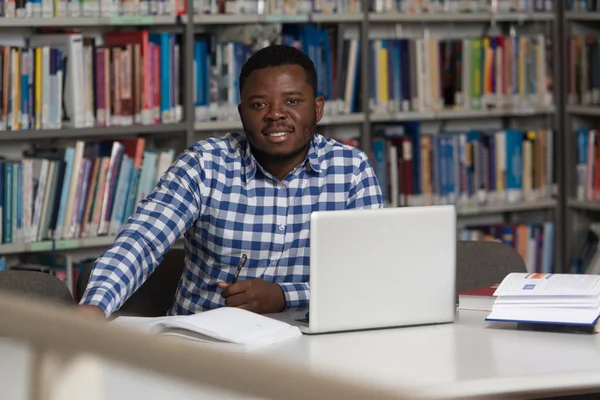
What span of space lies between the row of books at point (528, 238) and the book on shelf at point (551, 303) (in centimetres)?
249

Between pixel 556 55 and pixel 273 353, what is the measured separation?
125 inches

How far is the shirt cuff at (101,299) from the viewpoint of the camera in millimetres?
1866

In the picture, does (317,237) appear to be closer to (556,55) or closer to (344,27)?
(344,27)

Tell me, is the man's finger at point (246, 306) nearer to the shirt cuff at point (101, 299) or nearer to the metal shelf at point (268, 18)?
the shirt cuff at point (101, 299)

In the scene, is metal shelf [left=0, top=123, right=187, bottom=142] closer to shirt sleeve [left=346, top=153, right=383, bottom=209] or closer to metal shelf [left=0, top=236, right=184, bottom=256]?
metal shelf [left=0, top=236, right=184, bottom=256]

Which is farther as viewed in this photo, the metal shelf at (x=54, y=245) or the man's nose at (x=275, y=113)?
the metal shelf at (x=54, y=245)

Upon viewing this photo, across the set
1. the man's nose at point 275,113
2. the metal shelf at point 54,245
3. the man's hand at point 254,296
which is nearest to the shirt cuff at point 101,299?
the man's hand at point 254,296

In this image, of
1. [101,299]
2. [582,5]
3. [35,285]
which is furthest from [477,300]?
[582,5]

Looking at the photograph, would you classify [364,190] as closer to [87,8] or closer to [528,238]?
[87,8]

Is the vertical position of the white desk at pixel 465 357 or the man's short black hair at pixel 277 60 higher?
the man's short black hair at pixel 277 60

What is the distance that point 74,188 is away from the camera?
Answer: 336 centimetres

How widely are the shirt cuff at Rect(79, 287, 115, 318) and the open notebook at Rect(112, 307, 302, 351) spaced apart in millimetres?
71

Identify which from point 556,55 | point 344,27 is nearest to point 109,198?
point 344,27

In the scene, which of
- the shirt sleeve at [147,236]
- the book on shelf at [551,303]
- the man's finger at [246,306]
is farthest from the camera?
the man's finger at [246,306]
